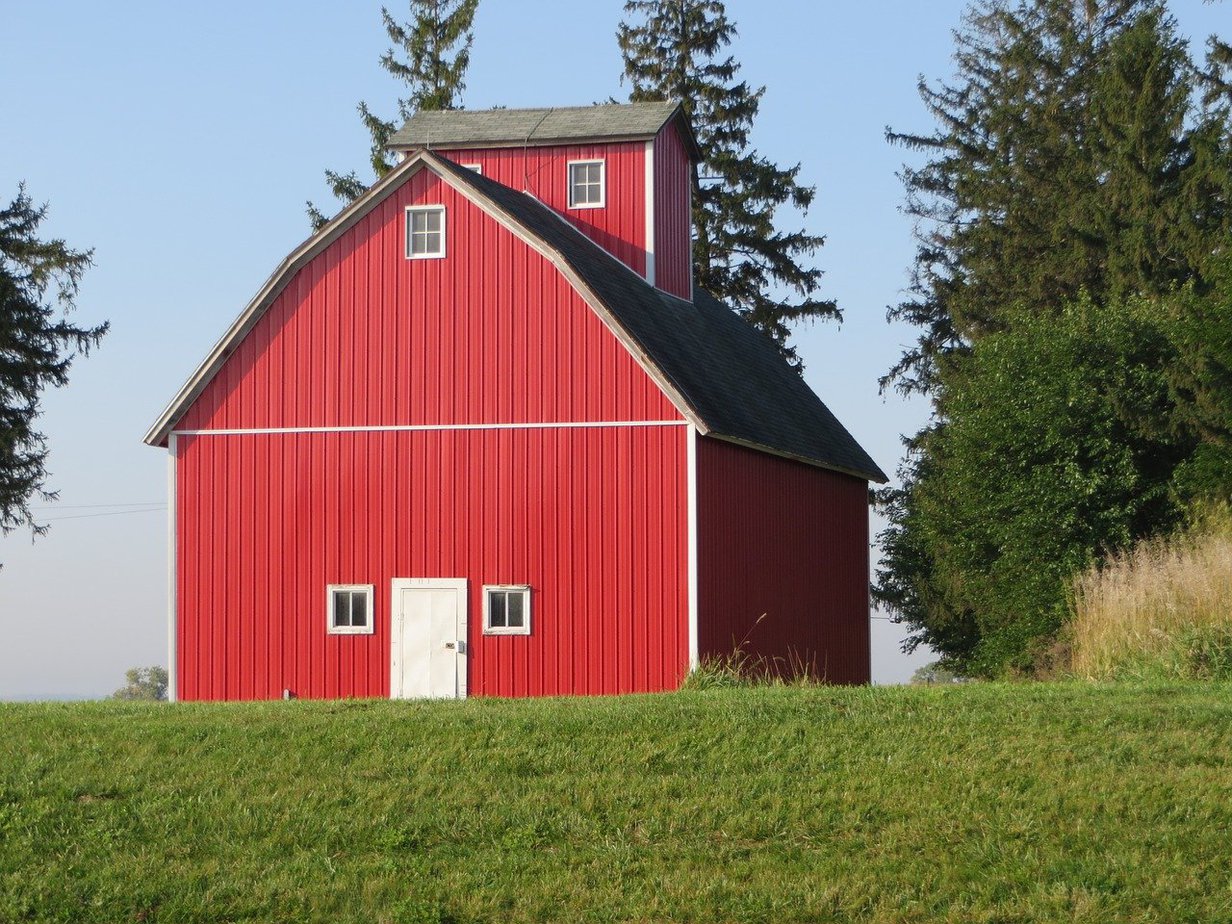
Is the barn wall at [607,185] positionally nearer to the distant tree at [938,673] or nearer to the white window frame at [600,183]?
the white window frame at [600,183]

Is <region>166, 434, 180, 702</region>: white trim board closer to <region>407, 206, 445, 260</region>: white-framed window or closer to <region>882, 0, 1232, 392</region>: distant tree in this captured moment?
<region>407, 206, 445, 260</region>: white-framed window

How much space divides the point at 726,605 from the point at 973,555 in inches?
419

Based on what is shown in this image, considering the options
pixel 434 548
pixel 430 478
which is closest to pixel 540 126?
pixel 430 478

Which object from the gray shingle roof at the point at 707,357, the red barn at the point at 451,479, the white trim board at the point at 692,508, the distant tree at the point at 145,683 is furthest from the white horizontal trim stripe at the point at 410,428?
the distant tree at the point at 145,683

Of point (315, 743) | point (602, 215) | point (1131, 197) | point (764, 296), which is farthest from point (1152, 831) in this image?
point (764, 296)

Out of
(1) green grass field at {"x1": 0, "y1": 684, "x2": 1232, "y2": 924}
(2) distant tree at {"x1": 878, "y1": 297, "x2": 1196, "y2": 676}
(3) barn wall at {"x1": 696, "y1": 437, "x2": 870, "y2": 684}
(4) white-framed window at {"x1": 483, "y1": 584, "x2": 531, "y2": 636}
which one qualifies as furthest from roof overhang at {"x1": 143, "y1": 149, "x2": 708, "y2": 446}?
(2) distant tree at {"x1": 878, "y1": 297, "x2": 1196, "y2": 676}

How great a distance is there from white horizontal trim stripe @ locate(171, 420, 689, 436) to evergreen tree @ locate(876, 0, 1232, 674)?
9.78m

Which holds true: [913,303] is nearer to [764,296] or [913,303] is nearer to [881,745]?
[764,296]

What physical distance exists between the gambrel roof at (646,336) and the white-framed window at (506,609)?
126 inches

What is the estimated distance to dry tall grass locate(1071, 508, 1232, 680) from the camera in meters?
17.9

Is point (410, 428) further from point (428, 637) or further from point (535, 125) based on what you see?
point (535, 125)

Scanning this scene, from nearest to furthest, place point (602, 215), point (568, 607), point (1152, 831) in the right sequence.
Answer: point (1152, 831) < point (568, 607) < point (602, 215)

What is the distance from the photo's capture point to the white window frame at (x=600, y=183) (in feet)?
89.1

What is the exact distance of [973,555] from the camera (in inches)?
1219
